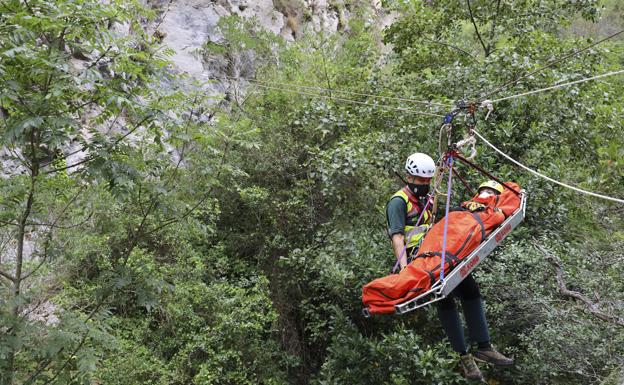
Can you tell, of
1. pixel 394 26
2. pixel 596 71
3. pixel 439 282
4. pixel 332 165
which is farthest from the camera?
pixel 394 26

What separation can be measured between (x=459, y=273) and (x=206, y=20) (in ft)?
32.9

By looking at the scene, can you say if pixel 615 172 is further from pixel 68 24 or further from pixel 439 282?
pixel 68 24

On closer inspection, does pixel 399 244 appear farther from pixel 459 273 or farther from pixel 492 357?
pixel 492 357

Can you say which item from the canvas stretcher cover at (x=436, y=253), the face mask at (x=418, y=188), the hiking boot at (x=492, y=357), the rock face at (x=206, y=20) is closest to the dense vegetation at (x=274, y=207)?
the hiking boot at (x=492, y=357)

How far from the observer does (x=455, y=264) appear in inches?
142

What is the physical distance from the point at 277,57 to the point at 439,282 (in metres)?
8.44

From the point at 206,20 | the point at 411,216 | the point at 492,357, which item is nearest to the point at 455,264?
the point at 411,216

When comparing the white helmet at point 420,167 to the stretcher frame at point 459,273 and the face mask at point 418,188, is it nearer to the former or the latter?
the face mask at point 418,188

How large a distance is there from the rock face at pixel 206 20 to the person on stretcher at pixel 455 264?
24.0 ft

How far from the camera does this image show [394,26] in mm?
9391

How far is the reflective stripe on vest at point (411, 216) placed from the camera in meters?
4.16

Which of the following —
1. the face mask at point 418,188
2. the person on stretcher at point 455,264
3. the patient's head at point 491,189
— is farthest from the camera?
the face mask at point 418,188

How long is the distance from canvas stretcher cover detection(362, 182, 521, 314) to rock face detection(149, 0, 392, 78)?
292 inches

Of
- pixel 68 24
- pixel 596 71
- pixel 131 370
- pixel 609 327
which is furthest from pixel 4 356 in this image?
pixel 596 71
